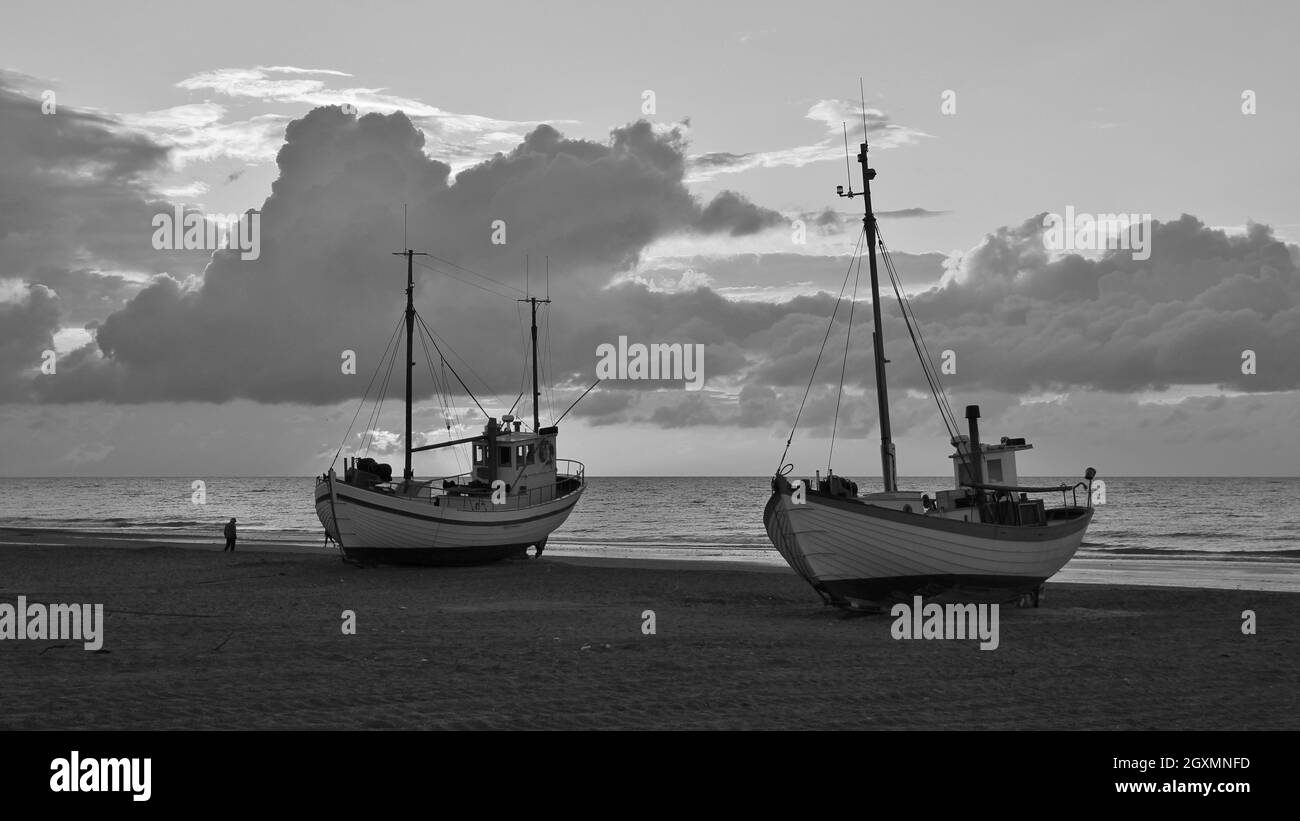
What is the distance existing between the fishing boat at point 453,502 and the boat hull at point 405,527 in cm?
3

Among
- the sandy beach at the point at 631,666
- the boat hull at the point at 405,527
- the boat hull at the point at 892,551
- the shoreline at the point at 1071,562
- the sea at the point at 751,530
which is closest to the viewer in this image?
the sandy beach at the point at 631,666

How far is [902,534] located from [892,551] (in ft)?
1.40

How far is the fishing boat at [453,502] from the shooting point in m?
37.8

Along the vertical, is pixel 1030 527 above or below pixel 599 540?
above

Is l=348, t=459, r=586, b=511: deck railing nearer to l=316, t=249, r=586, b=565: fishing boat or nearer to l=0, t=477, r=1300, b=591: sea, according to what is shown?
l=316, t=249, r=586, b=565: fishing boat

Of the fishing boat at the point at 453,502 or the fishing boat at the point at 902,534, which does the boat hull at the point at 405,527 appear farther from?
the fishing boat at the point at 902,534

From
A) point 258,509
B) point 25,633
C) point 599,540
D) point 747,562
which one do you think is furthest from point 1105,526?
point 258,509

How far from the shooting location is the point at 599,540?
2886 inches

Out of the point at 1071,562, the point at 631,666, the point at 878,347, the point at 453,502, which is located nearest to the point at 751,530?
the point at 1071,562

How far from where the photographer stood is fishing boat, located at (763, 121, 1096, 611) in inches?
882

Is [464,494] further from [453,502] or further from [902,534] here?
[902,534]

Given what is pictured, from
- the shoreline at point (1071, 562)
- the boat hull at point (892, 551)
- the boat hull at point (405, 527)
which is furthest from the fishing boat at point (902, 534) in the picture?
the boat hull at point (405, 527)
